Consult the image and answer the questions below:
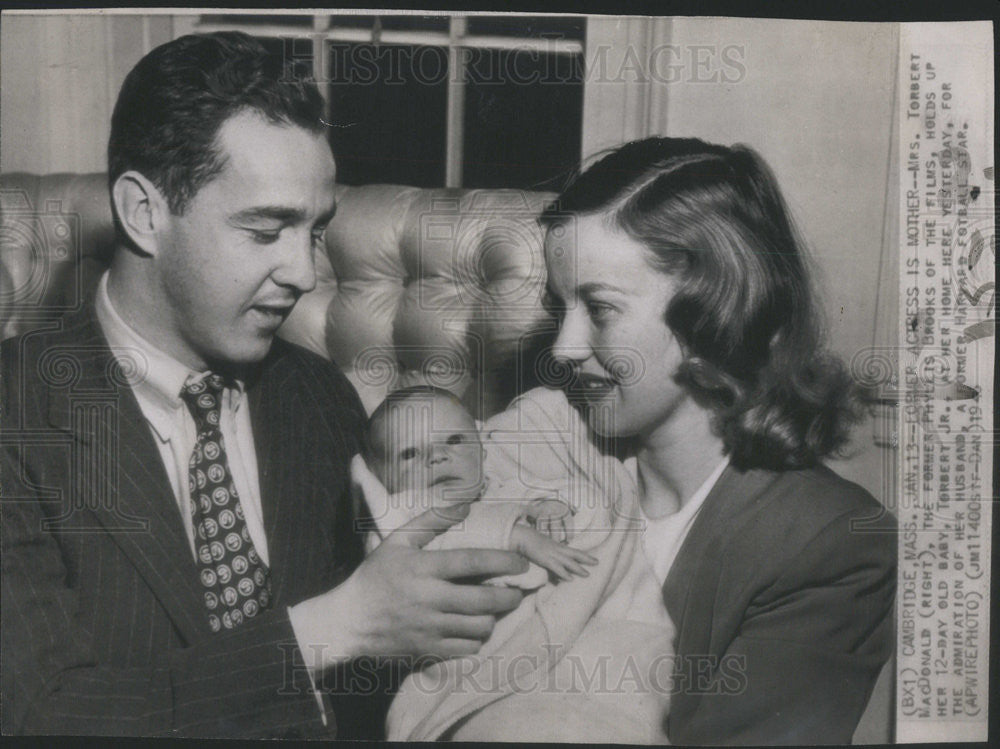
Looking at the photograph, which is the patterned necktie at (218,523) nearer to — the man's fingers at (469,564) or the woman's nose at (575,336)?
the man's fingers at (469,564)

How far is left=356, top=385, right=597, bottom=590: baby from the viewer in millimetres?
1478

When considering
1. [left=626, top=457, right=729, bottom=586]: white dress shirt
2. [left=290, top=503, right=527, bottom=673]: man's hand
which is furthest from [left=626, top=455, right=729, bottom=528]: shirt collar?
[left=290, top=503, right=527, bottom=673]: man's hand

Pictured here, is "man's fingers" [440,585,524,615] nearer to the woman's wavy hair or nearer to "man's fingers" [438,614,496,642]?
"man's fingers" [438,614,496,642]

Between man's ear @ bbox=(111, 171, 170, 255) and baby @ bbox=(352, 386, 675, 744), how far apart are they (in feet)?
1.35

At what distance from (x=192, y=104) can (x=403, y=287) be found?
1.29ft

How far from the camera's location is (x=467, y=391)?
→ 1.50 meters

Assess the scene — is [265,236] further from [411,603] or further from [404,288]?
[411,603]

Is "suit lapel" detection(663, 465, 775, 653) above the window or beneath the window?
beneath

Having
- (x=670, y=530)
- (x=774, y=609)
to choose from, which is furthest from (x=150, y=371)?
(x=774, y=609)

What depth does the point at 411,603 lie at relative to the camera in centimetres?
149

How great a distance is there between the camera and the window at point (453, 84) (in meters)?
1.51

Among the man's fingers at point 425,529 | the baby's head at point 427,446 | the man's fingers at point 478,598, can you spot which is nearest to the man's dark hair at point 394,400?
the baby's head at point 427,446

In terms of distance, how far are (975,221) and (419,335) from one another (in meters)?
0.88

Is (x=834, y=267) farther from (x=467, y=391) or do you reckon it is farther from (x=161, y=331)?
(x=161, y=331)
